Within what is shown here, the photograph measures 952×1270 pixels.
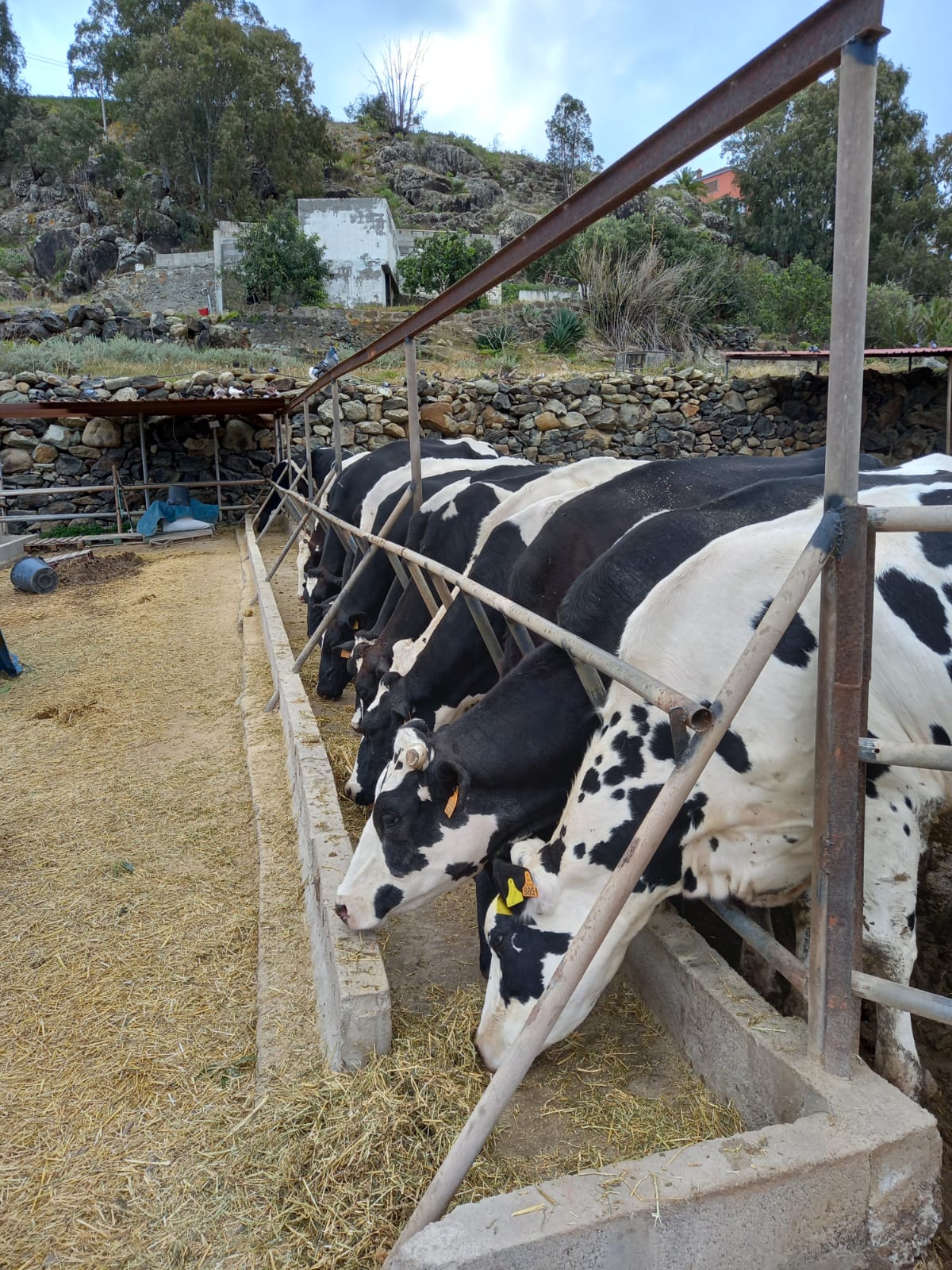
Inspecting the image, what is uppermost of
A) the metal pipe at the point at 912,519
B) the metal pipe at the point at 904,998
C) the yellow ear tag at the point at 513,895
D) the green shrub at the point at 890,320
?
the green shrub at the point at 890,320

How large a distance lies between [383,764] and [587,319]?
838 inches

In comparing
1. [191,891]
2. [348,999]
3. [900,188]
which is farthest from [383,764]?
[900,188]

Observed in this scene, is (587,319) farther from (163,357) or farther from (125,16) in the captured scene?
(125,16)

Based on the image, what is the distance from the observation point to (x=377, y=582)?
243 inches


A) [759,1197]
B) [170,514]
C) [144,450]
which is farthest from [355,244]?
[759,1197]

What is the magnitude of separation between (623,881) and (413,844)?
114cm

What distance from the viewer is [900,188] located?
38.2 metres

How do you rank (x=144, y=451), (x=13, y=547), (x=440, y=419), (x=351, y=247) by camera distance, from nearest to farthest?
1. (x=13, y=547)
2. (x=440, y=419)
3. (x=144, y=451)
4. (x=351, y=247)

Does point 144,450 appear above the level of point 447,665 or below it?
above

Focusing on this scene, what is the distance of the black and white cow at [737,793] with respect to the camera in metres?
2.25

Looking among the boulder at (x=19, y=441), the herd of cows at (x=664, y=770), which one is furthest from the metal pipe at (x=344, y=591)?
the boulder at (x=19, y=441)

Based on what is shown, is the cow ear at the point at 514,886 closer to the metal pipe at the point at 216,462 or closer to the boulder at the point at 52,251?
the metal pipe at the point at 216,462

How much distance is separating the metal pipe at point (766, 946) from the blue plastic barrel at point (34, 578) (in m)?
9.82

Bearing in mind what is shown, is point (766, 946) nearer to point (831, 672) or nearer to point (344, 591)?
point (831, 672)
